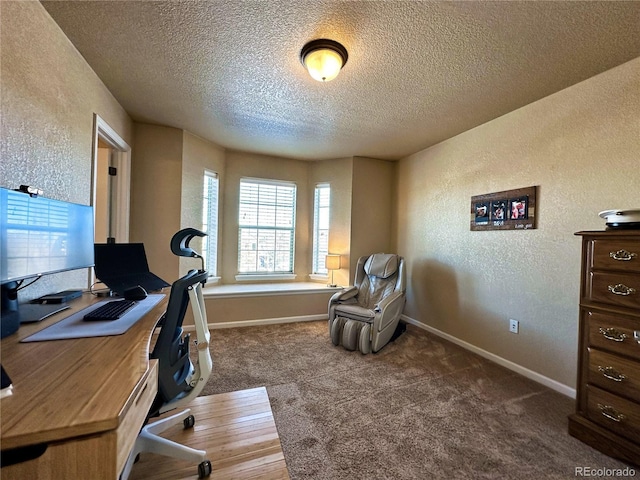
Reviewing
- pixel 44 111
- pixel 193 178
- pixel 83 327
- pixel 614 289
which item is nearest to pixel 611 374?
pixel 614 289

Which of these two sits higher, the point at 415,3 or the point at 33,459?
the point at 415,3

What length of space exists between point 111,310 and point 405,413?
1931 millimetres

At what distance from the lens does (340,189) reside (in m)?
4.31

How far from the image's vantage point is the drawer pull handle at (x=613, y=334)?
60.5 inches

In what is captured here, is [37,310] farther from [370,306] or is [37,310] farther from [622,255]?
[622,255]

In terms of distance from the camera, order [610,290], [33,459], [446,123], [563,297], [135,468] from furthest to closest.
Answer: [446,123], [563,297], [610,290], [135,468], [33,459]

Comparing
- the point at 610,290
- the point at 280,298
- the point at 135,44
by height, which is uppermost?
the point at 135,44

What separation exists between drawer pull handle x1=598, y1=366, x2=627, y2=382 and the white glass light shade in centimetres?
245

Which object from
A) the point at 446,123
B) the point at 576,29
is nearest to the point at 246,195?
the point at 446,123

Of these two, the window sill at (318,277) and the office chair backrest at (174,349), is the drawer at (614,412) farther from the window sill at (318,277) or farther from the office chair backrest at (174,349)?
the window sill at (318,277)

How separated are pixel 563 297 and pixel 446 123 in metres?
1.95

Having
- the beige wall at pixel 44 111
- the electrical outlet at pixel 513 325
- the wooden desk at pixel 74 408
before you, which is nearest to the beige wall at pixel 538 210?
the electrical outlet at pixel 513 325

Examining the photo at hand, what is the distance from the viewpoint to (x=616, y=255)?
5.13ft

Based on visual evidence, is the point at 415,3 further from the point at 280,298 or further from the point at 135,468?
the point at 280,298
